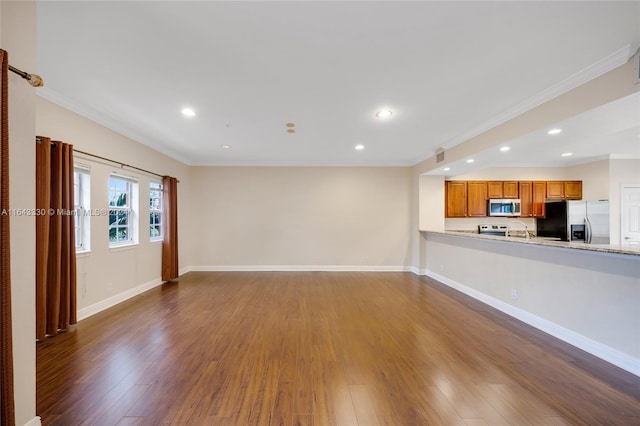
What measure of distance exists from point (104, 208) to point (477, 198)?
7.45 metres

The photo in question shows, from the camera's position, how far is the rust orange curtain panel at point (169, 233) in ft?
16.9

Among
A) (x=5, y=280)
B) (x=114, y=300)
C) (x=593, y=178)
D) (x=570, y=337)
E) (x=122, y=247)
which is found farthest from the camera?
(x=593, y=178)

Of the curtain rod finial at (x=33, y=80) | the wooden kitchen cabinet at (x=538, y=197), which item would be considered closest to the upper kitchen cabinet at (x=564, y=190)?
the wooden kitchen cabinet at (x=538, y=197)

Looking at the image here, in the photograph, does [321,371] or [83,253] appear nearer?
[321,371]

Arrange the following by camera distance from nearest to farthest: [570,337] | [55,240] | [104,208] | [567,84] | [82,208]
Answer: [567,84] → [570,337] → [55,240] → [82,208] → [104,208]

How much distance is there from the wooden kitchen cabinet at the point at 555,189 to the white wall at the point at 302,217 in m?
3.31

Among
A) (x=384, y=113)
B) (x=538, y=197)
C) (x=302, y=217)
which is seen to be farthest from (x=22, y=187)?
(x=538, y=197)

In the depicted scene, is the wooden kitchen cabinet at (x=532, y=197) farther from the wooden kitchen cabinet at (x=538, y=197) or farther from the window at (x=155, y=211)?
the window at (x=155, y=211)

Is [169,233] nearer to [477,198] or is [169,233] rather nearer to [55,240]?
[55,240]

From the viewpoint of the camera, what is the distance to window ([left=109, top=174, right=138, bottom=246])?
3.97 m

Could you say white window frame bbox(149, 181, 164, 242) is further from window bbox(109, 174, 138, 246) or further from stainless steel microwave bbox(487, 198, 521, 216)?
stainless steel microwave bbox(487, 198, 521, 216)

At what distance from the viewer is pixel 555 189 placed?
6.05 meters

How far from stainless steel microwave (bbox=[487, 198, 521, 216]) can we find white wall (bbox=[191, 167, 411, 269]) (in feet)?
6.28

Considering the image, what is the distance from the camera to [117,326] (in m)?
3.12
